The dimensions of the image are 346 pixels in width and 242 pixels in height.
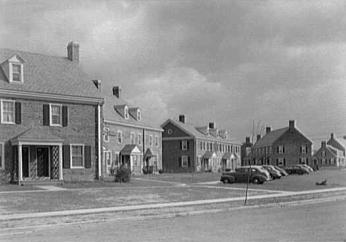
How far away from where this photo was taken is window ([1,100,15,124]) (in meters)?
31.6

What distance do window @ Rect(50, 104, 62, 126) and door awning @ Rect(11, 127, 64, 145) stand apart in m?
0.59

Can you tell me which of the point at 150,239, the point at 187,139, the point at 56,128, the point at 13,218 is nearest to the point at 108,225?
the point at 13,218

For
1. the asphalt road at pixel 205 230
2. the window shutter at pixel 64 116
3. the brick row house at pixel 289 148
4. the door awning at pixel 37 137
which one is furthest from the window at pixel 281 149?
the asphalt road at pixel 205 230

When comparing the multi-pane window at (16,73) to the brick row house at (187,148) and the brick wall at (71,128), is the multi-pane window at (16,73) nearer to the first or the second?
the brick wall at (71,128)

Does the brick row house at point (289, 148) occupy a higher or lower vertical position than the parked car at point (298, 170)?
higher

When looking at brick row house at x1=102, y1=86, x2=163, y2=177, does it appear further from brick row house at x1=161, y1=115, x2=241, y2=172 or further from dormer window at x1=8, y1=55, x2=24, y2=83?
dormer window at x1=8, y1=55, x2=24, y2=83

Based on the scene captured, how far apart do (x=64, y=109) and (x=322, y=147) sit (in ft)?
313

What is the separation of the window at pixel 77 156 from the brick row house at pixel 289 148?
219 ft

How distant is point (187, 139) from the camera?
247 ft

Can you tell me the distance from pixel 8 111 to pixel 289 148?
2949 inches

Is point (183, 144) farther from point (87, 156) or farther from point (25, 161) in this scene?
point (25, 161)

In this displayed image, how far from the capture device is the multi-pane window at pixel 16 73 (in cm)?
3272

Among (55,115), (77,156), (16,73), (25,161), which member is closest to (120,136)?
(77,156)

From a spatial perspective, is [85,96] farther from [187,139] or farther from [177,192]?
[187,139]
